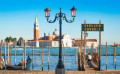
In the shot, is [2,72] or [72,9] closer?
[72,9]

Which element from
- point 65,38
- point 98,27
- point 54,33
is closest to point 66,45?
point 65,38

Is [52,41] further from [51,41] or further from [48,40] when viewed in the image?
[48,40]

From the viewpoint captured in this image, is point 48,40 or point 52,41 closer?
point 52,41

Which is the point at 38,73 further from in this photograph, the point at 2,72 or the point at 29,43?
the point at 29,43

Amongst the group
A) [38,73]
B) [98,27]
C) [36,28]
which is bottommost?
[38,73]

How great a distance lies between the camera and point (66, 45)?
117688 millimetres

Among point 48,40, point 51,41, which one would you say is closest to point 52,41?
point 51,41

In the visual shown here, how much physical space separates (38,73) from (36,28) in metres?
112

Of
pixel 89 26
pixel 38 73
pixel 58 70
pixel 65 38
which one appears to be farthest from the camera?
pixel 65 38

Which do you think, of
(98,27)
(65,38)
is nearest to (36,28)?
(65,38)

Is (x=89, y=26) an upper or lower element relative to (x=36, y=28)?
lower

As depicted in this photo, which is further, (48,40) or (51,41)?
(48,40)

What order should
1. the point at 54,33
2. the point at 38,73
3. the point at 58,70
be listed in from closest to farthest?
1. the point at 58,70
2. the point at 38,73
3. the point at 54,33

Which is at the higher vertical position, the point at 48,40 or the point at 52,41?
the point at 48,40
